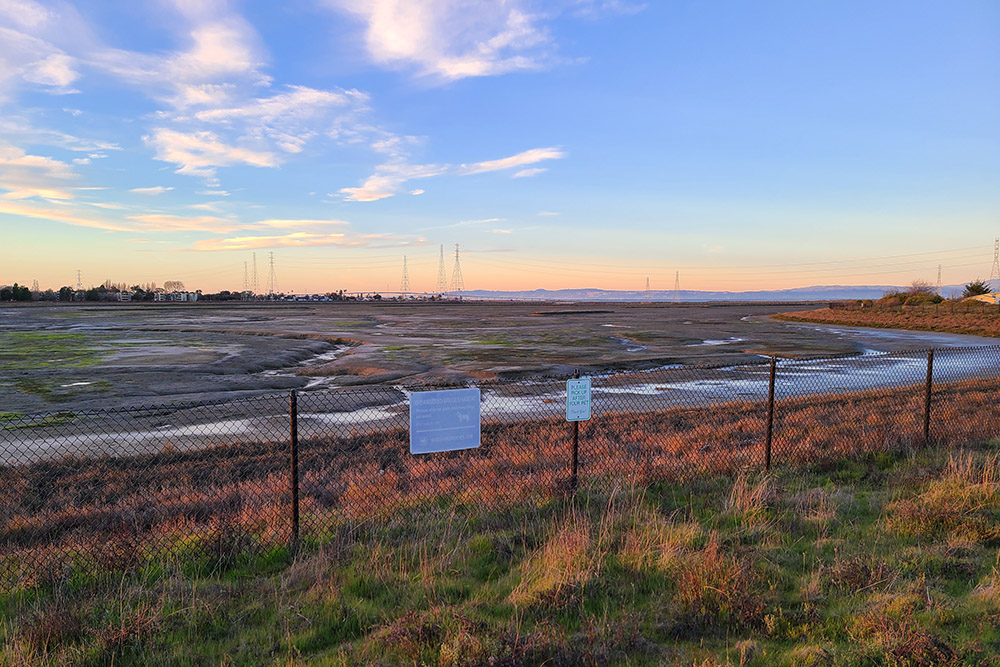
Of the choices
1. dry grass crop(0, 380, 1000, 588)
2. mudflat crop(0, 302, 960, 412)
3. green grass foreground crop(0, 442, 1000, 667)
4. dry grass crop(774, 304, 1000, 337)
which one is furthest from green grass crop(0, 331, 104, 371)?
dry grass crop(774, 304, 1000, 337)

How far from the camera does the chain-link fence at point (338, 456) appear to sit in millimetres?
6289

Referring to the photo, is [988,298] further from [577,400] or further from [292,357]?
[577,400]

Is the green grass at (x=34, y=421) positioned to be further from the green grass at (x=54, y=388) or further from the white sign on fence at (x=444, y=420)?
the white sign on fence at (x=444, y=420)

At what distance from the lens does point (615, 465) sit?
8602 millimetres

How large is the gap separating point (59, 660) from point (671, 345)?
33716 millimetres

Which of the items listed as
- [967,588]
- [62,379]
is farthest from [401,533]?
[62,379]

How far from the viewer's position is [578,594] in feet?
15.0

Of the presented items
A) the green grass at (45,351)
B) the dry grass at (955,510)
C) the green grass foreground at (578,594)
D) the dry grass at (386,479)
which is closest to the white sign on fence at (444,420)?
the green grass foreground at (578,594)

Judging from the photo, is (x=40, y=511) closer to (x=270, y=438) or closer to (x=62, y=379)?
(x=270, y=438)

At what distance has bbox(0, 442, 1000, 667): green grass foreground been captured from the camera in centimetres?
388

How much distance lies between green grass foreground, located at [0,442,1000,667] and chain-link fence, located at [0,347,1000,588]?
66cm

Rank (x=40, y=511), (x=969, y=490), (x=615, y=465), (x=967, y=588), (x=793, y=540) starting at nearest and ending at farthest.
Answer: (x=967, y=588)
(x=793, y=540)
(x=969, y=490)
(x=40, y=511)
(x=615, y=465)

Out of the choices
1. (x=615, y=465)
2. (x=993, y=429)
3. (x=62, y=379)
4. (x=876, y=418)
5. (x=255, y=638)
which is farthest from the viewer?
(x=62, y=379)

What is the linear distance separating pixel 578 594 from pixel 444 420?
2.32m
